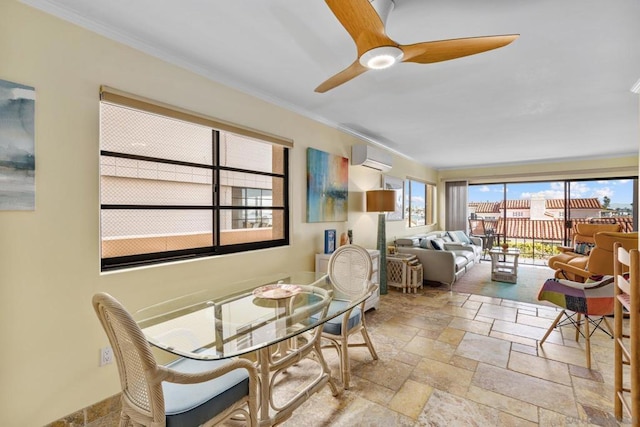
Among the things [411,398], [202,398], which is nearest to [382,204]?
[411,398]

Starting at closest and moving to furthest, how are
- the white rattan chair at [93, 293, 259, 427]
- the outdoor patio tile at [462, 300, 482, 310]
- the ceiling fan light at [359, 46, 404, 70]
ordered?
the white rattan chair at [93, 293, 259, 427] < the ceiling fan light at [359, 46, 404, 70] < the outdoor patio tile at [462, 300, 482, 310]

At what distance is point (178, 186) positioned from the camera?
233 cm

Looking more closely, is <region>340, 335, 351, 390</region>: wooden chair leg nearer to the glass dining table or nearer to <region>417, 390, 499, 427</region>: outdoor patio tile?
the glass dining table

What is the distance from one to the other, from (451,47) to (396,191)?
12.8 feet

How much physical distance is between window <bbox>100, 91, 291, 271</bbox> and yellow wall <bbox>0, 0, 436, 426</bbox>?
0.47 feet

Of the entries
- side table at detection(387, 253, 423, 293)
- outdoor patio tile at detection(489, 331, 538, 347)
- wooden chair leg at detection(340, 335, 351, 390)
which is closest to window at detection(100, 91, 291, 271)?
wooden chair leg at detection(340, 335, 351, 390)

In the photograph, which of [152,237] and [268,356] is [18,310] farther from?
[268,356]

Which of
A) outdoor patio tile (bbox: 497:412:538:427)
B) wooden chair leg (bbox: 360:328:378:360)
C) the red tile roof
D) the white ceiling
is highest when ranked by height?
the white ceiling

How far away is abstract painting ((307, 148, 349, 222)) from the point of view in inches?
133

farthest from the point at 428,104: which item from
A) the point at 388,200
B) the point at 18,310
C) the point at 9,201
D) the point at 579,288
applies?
the point at 18,310

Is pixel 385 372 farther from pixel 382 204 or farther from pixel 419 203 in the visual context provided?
pixel 419 203

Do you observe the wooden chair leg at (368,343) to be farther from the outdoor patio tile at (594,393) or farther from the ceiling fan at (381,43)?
A: the ceiling fan at (381,43)

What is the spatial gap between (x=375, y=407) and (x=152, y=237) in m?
1.99

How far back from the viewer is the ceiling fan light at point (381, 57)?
149 cm
